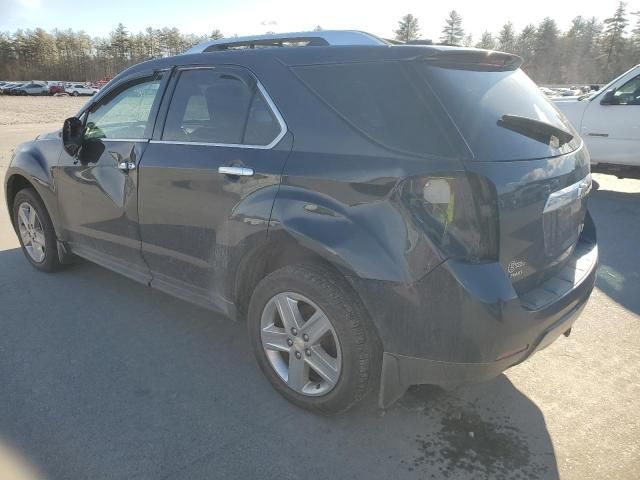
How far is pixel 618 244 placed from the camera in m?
5.46

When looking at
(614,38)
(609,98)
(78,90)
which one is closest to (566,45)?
(614,38)

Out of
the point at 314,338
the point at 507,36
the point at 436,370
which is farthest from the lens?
the point at 507,36

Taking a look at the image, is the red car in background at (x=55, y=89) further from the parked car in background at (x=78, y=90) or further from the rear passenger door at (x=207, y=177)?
the rear passenger door at (x=207, y=177)

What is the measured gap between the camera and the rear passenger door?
2738 mm

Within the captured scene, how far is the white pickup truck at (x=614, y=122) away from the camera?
286 inches

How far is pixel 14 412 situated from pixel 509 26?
113 meters

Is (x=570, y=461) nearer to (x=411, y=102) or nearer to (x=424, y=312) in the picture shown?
(x=424, y=312)

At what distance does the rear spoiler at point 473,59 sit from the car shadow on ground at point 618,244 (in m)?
2.25

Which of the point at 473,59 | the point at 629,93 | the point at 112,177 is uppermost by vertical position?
the point at 473,59

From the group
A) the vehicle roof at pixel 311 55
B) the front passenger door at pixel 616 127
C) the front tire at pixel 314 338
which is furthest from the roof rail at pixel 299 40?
the front passenger door at pixel 616 127

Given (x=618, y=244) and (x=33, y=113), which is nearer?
(x=618, y=244)

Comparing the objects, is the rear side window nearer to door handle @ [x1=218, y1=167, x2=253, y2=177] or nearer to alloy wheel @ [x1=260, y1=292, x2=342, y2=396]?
door handle @ [x1=218, y1=167, x2=253, y2=177]

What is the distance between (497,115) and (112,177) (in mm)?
2525

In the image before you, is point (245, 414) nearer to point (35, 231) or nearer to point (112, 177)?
point (112, 177)
